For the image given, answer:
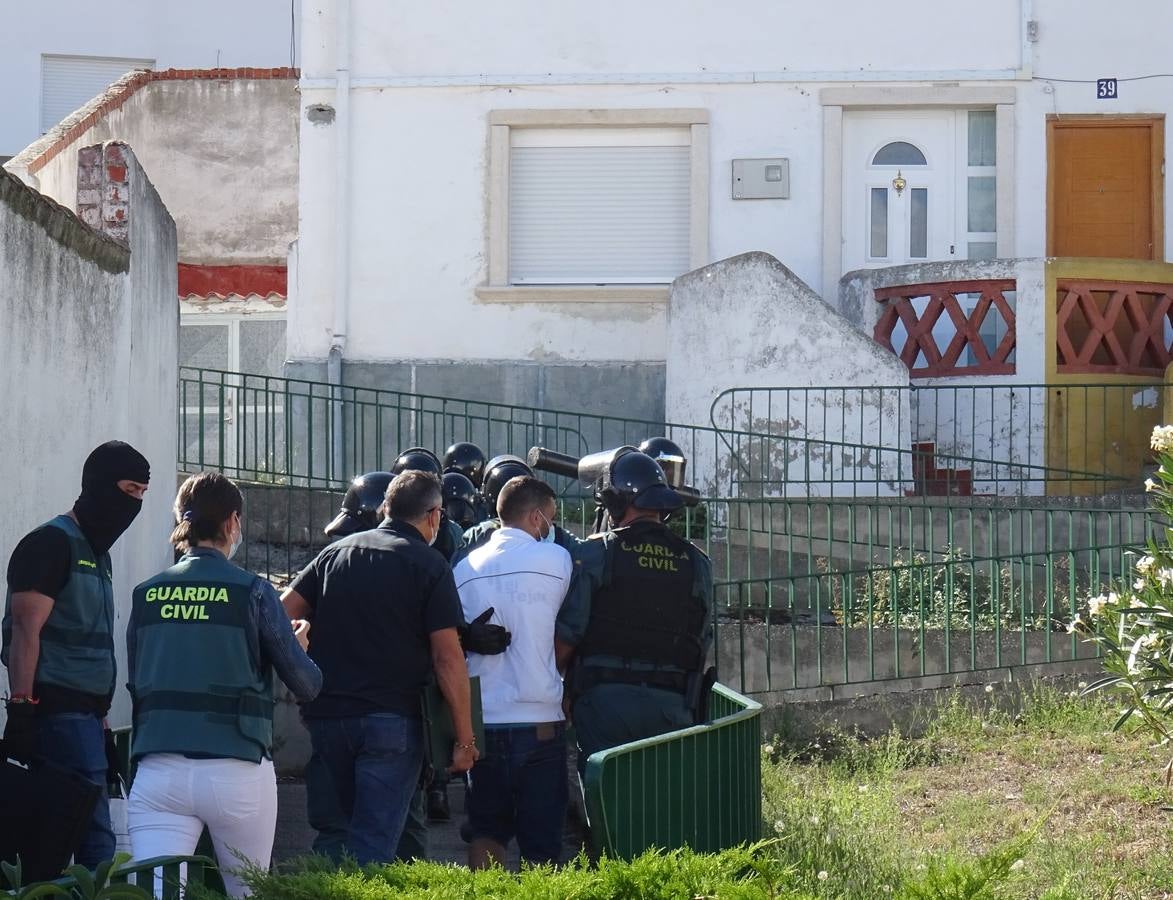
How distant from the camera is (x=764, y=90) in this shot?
16.9 metres

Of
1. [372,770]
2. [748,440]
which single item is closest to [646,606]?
[372,770]

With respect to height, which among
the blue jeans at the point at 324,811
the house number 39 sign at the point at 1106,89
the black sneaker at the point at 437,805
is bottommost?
the black sneaker at the point at 437,805

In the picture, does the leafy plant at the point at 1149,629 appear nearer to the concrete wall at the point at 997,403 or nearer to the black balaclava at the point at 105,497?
the black balaclava at the point at 105,497

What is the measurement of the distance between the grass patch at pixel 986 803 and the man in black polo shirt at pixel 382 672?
143 centimetres

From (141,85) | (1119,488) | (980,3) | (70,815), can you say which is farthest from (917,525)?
(141,85)

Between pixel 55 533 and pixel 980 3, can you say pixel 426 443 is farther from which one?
pixel 55 533

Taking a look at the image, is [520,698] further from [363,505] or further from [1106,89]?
[1106,89]

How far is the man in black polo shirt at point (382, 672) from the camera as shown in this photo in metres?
6.09

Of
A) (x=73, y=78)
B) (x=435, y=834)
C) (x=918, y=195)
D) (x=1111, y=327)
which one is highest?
(x=73, y=78)

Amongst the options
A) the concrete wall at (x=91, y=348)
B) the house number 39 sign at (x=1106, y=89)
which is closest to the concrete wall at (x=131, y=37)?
the house number 39 sign at (x=1106, y=89)

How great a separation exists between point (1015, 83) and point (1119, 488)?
166 inches

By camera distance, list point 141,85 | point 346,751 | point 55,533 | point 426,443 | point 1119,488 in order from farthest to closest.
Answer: point 141,85
point 426,443
point 1119,488
point 346,751
point 55,533

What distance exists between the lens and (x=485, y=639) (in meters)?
6.51

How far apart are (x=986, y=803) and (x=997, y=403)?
724cm
